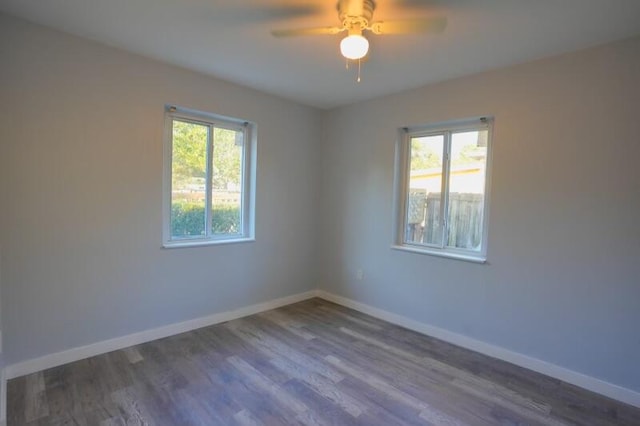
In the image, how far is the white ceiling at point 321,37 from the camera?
203 cm

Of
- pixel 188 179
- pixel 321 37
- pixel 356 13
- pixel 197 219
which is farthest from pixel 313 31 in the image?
pixel 197 219

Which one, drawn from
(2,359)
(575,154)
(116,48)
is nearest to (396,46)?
(575,154)

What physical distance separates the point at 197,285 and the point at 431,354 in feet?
7.66

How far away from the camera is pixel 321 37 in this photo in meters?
2.40

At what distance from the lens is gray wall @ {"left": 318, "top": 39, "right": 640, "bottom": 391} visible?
234 centimetres

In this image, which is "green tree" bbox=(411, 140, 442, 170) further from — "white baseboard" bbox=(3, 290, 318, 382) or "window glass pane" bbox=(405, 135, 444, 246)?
"white baseboard" bbox=(3, 290, 318, 382)

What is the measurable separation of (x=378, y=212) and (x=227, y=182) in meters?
1.74

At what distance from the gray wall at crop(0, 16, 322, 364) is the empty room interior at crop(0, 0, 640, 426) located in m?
0.01

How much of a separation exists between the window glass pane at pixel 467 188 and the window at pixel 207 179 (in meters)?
2.18

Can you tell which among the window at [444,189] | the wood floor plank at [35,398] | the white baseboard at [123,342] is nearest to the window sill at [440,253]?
the window at [444,189]

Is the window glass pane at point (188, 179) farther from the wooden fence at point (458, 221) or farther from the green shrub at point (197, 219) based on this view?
the wooden fence at point (458, 221)

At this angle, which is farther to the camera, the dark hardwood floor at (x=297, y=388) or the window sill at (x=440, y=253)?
the window sill at (x=440, y=253)

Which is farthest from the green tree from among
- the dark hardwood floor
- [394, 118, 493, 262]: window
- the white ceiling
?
the dark hardwood floor

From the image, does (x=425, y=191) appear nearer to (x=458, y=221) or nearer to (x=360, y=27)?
(x=458, y=221)
